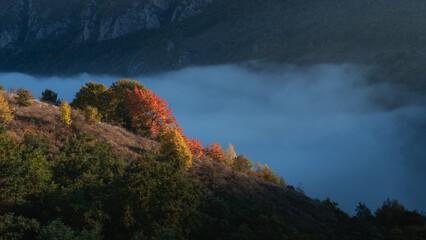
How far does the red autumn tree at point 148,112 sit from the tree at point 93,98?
5768mm

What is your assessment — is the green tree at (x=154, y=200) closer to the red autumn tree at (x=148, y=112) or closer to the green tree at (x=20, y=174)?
the green tree at (x=20, y=174)

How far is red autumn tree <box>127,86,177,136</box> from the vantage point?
31922 millimetres

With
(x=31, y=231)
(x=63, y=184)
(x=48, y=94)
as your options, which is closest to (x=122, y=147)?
(x=63, y=184)

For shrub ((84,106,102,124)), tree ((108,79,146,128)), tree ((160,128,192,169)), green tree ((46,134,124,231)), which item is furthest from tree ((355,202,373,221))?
shrub ((84,106,102,124))

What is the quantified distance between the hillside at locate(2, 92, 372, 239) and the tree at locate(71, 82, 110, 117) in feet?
33.8

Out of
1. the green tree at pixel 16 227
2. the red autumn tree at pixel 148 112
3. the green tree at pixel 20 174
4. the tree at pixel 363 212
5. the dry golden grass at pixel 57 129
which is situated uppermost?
the red autumn tree at pixel 148 112

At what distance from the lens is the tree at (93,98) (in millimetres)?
36778

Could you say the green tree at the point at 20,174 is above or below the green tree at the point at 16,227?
above

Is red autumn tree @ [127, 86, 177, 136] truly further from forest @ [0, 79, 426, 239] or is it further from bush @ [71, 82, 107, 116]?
forest @ [0, 79, 426, 239]

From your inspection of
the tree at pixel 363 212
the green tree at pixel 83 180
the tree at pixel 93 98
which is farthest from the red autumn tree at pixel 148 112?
the tree at pixel 363 212

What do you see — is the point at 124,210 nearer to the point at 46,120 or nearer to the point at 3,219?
the point at 3,219

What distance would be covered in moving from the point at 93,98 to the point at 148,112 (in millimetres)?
10105

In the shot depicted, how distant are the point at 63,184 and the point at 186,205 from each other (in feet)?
21.4

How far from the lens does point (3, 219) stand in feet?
36.9
